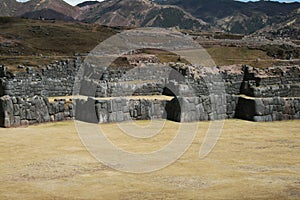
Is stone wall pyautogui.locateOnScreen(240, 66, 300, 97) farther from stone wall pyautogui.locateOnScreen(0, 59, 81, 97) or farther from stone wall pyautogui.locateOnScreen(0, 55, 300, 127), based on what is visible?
stone wall pyautogui.locateOnScreen(0, 59, 81, 97)

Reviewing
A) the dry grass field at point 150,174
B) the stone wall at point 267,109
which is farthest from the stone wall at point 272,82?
the dry grass field at point 150,174

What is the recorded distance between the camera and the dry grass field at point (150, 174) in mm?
10922

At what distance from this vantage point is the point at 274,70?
37.4 metres

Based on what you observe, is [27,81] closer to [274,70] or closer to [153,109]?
[153,109]

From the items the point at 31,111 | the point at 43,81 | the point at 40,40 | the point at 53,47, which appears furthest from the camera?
the point at 40,40

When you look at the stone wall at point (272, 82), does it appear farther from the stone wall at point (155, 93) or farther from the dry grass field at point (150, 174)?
the dry grass field at point (150, 174)

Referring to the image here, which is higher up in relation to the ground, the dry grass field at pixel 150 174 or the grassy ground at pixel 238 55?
the grassy ground at pixel 238 55

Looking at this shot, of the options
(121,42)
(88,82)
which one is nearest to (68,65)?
(88,82)

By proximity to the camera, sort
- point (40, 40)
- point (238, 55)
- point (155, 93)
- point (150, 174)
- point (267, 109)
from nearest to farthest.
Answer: point (150, 174) < point (267, 109) < point (155, 93) < point (238, 55) < point (40, 40)

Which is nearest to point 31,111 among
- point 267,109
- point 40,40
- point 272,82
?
point 267,109

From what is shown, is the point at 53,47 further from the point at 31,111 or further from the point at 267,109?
the point at 31,111

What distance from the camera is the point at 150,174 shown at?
504 inches

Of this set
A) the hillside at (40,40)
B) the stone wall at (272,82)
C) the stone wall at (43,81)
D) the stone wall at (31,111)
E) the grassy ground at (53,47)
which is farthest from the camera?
the hillside at (40,40)

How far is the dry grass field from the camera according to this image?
430 inches
